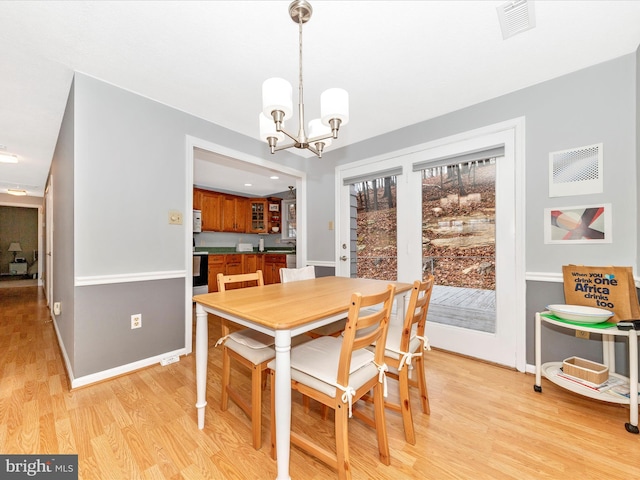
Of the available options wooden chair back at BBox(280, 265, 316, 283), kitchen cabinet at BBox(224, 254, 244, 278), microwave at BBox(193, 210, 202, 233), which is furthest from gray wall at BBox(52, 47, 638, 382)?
kitchen cabinet at BBox(224, 254, 244, 278)

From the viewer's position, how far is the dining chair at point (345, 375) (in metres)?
1.12

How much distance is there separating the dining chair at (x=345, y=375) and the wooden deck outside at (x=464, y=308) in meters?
1.75

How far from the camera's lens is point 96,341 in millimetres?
2082

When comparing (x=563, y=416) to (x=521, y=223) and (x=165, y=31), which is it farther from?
(x=165, y=31)

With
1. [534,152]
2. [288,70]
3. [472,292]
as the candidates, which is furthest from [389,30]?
[472,292]

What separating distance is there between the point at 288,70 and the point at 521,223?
2.24m

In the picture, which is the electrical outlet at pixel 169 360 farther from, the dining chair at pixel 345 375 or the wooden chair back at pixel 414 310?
the wooden chair back at pixel 414 310

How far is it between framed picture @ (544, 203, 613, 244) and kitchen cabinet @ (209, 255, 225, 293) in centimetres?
490

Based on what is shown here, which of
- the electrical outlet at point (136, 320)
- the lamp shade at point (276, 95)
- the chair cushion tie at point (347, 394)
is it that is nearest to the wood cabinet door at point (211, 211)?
the electrical outlet at point (136, 320)

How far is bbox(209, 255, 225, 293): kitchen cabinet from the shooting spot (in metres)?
5.15

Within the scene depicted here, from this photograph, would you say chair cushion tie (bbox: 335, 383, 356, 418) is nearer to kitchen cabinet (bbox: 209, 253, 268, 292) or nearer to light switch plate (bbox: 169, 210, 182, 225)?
light switch plate (bbox: 169, 210, 182, 225)

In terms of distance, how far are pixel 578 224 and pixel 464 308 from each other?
53.6 inches

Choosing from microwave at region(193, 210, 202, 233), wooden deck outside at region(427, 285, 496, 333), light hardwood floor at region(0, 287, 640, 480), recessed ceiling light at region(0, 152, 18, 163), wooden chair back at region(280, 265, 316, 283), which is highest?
recessed ceiling light at region(0, 152, 18, 163)

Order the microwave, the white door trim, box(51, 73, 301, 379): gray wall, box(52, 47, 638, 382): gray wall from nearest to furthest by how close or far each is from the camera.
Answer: box(52, 47, 638, 382): gray wall
box(51, 73, 301, 379): gray wall
the white door trim
the microwave
